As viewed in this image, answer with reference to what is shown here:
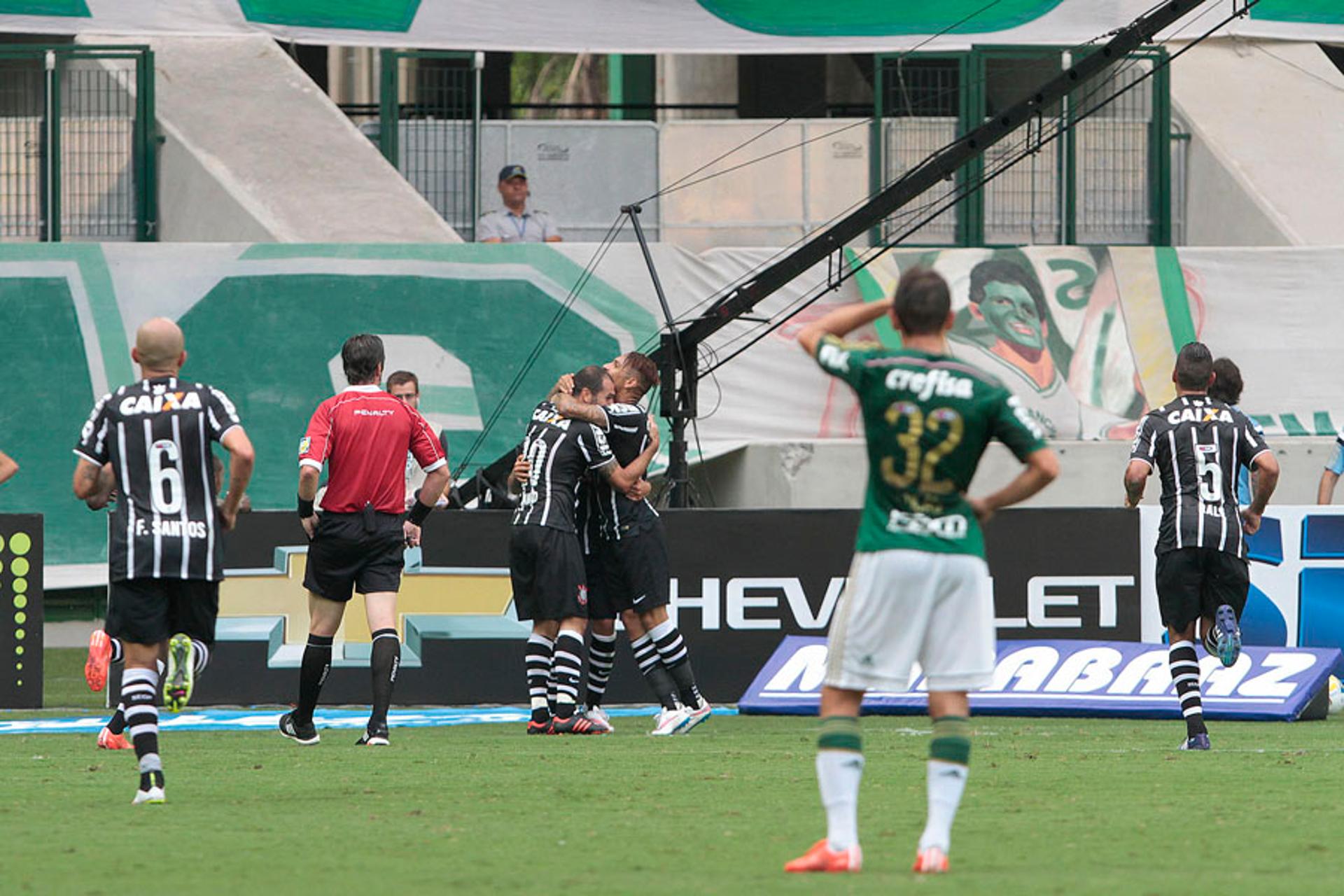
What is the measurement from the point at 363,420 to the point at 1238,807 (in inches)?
209

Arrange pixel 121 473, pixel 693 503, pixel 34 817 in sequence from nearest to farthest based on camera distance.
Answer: pixel 34 817 < pixel 121 473 < pixel 693 503

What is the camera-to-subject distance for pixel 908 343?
671 centimetres

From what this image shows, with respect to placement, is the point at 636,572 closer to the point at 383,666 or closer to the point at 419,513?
the point at 419,513

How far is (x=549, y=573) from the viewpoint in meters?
12.4

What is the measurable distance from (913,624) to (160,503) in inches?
142

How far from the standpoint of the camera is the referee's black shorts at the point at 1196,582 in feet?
37.2

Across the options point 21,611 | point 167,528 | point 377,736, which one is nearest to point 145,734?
point 167,528

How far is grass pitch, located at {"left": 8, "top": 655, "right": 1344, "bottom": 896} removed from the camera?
6.43 metres

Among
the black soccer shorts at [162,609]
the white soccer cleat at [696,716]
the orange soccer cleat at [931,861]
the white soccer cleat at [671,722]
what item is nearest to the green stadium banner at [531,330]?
the white soccer cleat at [696,716]

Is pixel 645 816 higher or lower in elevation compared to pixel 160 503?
lower

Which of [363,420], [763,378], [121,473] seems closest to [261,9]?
[763,378]

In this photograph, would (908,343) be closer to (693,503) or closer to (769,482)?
(693,503)

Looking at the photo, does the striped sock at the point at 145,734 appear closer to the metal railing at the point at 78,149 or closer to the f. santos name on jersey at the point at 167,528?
the f. santos name on jersey at the point at 167,528

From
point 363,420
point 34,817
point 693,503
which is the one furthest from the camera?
point 693,503
